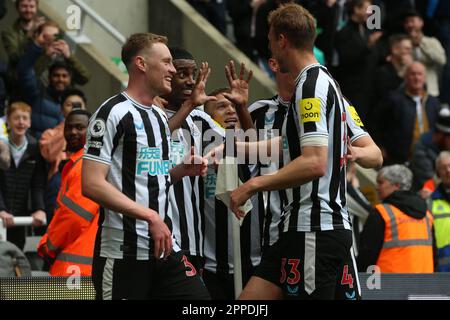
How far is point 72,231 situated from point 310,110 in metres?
2.64

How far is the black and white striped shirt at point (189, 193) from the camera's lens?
8.13m

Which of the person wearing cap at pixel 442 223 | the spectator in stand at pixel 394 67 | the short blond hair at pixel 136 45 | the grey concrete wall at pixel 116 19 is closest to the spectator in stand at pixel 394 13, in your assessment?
the spectator in stand at pixel 394 67

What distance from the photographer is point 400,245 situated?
10.4 m

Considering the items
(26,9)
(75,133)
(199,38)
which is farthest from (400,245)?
(199,38)

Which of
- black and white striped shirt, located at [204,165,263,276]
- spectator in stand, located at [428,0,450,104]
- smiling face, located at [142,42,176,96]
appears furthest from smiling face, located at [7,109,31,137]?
spectator in stand, located at [428,0,450,104]

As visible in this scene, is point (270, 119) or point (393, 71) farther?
point (393, 71)

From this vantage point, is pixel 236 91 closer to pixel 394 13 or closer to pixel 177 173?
pixel 177 173

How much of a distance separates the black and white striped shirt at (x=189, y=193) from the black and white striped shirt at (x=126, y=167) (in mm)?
883

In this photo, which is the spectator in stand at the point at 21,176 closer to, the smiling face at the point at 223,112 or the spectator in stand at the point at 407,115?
the smiling face at the point at 223,112

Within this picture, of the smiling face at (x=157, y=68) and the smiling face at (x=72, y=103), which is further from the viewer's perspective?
the smiling face at (x=72, y=103)

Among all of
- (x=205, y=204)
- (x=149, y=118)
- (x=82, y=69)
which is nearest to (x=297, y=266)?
(x=149, y=118)

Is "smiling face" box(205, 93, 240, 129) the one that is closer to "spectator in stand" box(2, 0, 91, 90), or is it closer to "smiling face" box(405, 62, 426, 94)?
"spectator in stand" box(2, 0, 91, 90)

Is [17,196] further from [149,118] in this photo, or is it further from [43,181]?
[149,118]

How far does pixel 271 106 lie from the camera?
824 centimetres
